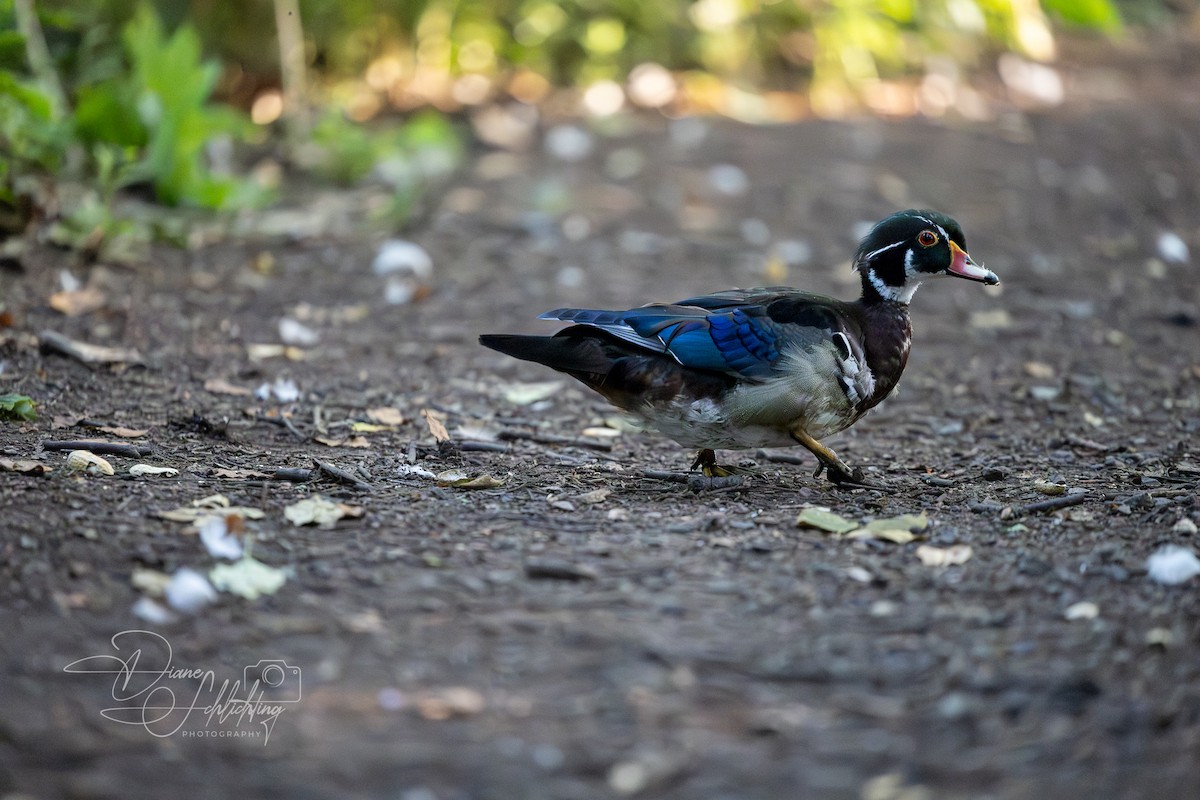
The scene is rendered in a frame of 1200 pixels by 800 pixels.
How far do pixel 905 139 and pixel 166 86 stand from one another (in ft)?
15.4

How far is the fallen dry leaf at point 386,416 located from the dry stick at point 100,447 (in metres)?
0.91

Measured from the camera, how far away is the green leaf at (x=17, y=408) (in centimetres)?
411

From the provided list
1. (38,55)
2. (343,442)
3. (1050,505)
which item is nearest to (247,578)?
(343,442)

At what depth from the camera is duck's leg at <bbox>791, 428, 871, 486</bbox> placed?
3.91 m

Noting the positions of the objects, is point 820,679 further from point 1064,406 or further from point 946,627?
point 1064,406

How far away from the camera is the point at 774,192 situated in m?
7.50

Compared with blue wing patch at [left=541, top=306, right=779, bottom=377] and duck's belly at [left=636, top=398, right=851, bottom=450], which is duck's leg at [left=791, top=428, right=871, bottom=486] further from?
blue wing patch at [left=541, top=306, right=779, bottom=377]

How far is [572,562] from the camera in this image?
321 centimetres

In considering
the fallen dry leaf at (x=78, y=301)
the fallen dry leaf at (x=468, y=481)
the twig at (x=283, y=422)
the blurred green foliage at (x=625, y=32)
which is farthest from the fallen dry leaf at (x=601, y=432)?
the blurred green foliage at (x=625, y=32)

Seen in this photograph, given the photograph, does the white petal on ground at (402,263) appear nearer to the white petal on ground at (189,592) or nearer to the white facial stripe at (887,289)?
the white facial stripe at (887,289)

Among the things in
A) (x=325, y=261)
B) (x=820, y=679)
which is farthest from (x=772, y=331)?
Answer: (x=325, y=261)

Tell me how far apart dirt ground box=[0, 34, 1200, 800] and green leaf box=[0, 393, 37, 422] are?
8cm

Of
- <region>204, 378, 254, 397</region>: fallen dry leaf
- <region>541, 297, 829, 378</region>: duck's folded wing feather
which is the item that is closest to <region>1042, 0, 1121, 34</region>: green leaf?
<region>541, 297, 829, 378</region>: duck's folded wing feather

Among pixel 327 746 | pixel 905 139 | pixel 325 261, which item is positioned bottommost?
pixel 327 746
